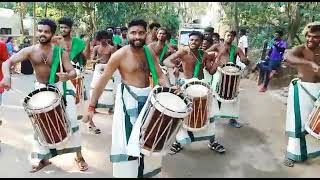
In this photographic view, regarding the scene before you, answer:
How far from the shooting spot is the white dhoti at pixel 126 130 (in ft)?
12.8

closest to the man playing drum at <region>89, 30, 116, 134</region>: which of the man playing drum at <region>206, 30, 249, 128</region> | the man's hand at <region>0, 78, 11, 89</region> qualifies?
the man playing drum at <region>206, 30, 249, 128</region>

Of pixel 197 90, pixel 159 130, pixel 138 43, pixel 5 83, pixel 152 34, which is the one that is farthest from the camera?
pixel 152 34

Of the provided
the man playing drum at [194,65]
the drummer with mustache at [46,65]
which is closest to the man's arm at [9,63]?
the drummer with mustache at [46,65]

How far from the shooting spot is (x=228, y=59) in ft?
22.6

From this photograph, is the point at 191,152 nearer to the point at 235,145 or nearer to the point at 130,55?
the point at 235,145

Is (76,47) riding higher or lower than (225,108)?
higher

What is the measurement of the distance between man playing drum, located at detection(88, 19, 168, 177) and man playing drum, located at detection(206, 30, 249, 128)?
267 centimetres

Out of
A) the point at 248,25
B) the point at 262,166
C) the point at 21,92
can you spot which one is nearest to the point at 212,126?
the point at 262,166

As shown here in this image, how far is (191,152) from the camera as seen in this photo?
5.61m

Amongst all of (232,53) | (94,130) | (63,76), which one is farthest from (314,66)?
(94,130)

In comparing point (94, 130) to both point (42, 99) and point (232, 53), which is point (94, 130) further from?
point (232, 53)

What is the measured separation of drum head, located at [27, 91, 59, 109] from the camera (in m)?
4.07

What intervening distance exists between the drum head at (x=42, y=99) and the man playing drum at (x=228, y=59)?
3.06 m

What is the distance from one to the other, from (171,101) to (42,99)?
138cm
